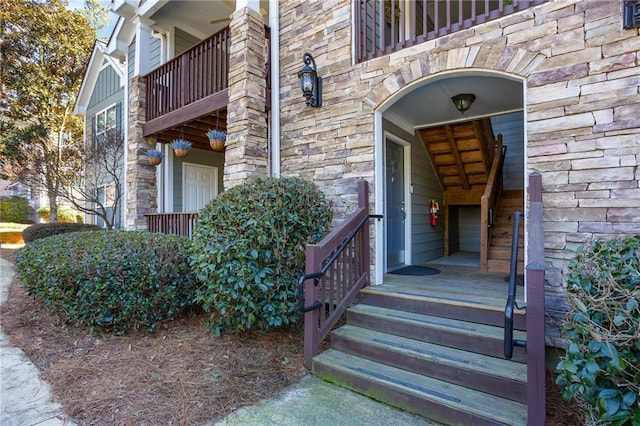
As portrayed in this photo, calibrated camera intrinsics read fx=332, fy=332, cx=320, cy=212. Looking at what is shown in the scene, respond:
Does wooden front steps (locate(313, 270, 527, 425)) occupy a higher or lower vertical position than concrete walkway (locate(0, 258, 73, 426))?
higher

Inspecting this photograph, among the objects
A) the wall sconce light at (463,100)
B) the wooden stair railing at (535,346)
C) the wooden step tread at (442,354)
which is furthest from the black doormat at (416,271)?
the wooden stair railing at (535,346)

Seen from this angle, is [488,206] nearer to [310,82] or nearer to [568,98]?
[568,98]

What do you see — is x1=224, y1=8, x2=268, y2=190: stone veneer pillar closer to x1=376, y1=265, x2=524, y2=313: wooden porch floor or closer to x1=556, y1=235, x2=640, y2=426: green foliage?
x1=376, y1=265, x2=524, y2=313: wooden porch floor

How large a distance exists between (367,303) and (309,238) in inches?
37.5

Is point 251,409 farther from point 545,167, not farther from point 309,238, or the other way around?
point 545,167

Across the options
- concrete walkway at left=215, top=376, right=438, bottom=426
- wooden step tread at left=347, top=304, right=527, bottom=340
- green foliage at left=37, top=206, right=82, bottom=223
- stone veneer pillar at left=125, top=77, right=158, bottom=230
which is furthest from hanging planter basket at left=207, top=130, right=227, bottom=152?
green foliage at left=37, top=206, right=82, bottom=223

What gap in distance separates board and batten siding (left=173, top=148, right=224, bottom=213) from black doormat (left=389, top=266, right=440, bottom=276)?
18.3ft

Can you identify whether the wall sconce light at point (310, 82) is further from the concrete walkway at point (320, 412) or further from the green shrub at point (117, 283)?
the concrete walkway at point (320, 412)

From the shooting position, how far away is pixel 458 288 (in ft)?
11.8

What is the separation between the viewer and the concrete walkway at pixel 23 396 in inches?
91.4

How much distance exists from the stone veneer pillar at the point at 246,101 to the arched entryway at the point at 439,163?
67.6 inches

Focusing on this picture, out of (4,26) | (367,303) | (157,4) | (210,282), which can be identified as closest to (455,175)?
(367,303)

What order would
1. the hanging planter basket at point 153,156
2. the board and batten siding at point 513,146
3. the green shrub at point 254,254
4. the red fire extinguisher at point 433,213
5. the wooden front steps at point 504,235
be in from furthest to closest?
the board and batten siding at point 513,146, the hanging planter basket at point 153,156, the red fire extinguisher at point 433,213, the wooden front steps at point 504,235, the green shrub at point 254,254

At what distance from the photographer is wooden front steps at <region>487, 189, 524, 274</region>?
15.8 feet
